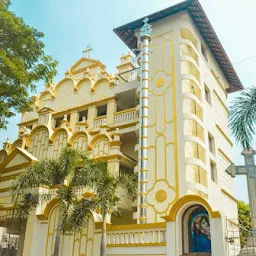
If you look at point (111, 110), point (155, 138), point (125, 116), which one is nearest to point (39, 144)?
point (111, 110)

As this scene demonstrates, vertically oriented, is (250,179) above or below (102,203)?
above

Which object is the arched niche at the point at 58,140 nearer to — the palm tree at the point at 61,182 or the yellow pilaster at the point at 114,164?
the yellow pilaster at the point at 114,164

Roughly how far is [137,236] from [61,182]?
3.82 m

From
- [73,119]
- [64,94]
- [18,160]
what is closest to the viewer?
[18,160]

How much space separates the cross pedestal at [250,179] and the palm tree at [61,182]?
533 centimetres

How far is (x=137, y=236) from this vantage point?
41.5 ft

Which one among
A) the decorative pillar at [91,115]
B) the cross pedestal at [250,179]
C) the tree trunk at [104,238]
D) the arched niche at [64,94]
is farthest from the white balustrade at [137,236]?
the arched niche at [64,94]

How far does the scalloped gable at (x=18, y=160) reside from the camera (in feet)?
67.1

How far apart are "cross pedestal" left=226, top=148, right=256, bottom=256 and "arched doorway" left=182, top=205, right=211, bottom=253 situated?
1816 mm

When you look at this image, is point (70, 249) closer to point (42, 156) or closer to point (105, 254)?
point (105, 254)

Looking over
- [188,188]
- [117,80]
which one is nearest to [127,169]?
[188,188]

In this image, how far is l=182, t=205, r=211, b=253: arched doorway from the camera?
11.8 meters

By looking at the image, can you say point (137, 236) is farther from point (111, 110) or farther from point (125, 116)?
point (111, 110)

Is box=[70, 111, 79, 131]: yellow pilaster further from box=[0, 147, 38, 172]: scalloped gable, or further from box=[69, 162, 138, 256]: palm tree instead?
box=[69, 162, 138, 256]: palm tree
